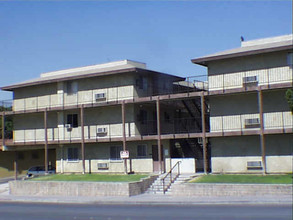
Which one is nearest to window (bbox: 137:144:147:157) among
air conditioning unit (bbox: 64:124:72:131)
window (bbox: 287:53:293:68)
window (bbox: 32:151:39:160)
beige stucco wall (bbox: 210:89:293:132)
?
beige stucco wall (bbox: 210:89:293:132)

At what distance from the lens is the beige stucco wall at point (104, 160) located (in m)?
34.8

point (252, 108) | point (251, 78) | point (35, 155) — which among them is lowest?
point (35, 155)

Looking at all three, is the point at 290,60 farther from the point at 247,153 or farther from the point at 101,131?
the point at 101,131

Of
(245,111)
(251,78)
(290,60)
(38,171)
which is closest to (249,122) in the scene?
(245,111)

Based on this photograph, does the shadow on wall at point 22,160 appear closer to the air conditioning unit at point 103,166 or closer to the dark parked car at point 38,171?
the dark parked car at point 38,171

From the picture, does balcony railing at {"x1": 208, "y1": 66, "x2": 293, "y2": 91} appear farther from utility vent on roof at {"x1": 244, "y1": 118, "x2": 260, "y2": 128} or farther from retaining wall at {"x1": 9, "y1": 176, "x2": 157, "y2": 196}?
retaining wall at {"x1": 9, "y1": 176, "x2": 157, "y2": 196}

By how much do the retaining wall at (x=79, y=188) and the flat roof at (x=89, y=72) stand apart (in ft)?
29.0

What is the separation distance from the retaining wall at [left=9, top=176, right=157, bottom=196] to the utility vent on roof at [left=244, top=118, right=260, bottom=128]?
696 centimetres

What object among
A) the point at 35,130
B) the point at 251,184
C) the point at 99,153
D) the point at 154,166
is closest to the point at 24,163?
the point at 35,130

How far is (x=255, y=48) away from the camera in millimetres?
30281

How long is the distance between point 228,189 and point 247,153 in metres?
6.15

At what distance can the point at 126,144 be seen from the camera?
3588 cm

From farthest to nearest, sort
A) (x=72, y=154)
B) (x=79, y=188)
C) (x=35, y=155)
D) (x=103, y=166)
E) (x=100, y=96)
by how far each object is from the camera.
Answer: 1. (x=35, y=155)
2. (x=72, y=154)
3. (x=103, y=166)
4. (x=100, y=96)
5. (x=79, y=188)

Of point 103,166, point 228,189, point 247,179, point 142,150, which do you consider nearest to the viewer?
point 228,189
